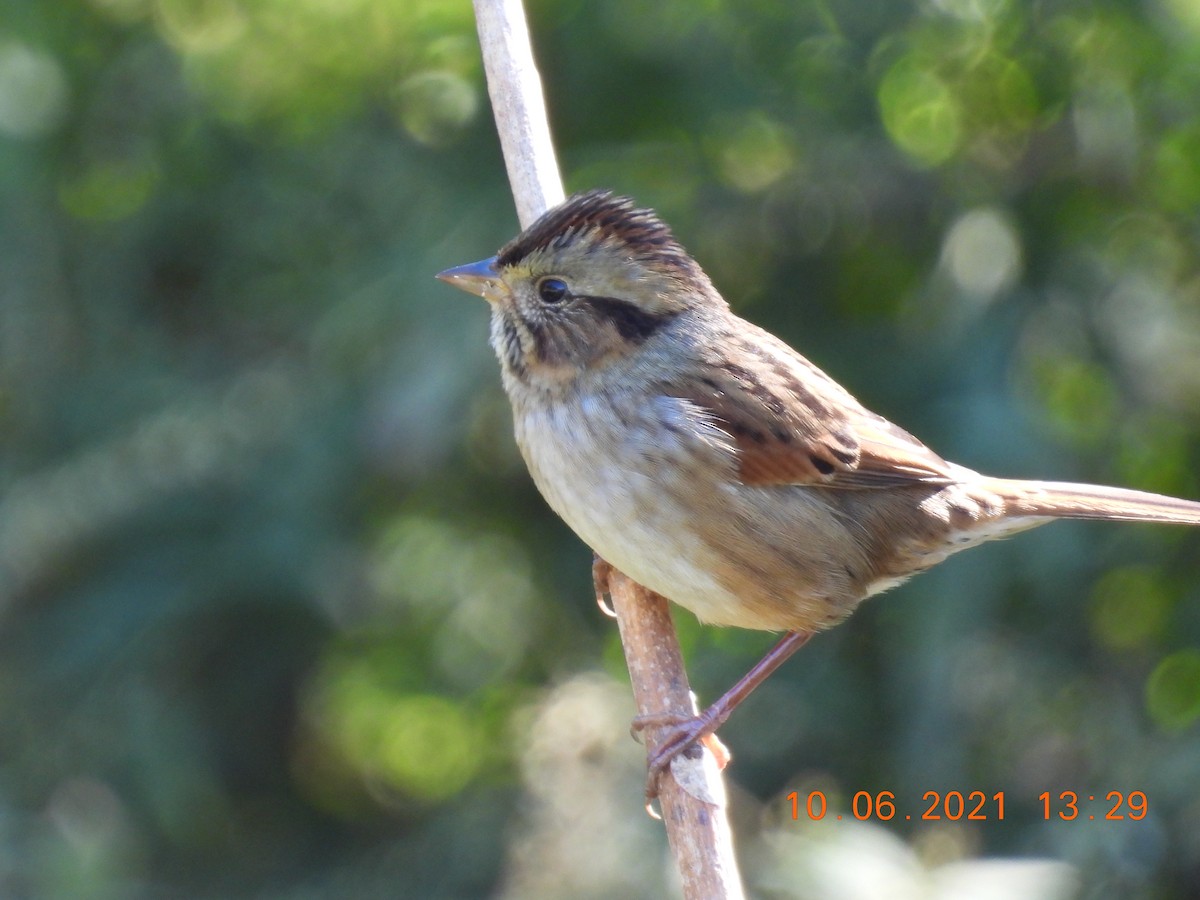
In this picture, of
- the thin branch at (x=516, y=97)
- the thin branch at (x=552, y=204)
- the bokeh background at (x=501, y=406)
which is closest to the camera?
the thin branch at (x=552, y=204)

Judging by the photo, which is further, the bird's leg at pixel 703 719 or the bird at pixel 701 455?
the bird at pixel 701 455

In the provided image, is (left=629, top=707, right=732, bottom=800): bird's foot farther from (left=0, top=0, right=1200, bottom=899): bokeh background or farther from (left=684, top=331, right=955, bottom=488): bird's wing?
(left=684, top=331, right=955, bottom=488): bird's wing

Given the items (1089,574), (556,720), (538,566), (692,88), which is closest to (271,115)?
(692,88)

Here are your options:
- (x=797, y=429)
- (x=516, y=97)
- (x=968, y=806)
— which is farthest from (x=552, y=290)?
(x=968, y=806)

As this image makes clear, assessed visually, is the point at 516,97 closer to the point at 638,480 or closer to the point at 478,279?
the point at 478,279
